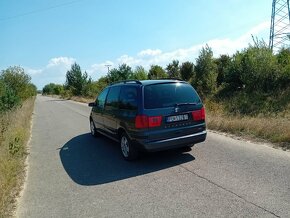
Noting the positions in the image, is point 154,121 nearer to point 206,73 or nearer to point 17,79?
point 206,73

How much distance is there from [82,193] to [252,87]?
17263 millimetres

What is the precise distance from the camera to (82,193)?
5.43 m

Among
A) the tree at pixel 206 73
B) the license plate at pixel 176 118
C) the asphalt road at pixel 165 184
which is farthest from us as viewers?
the tree at pixel 206 73

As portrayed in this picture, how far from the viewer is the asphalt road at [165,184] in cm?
444

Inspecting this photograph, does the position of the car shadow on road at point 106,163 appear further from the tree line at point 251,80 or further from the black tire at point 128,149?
the tree line at point 251,80

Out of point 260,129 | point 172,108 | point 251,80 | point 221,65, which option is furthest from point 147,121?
point 221,65

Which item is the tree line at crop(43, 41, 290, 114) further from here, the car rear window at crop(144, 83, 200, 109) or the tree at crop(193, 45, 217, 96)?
the car rear window at crop(144, 83, 200, 109)

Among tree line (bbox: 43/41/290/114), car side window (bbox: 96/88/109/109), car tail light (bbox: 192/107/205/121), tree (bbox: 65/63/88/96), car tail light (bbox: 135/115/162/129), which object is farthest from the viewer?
tree (bbox: 65/63/88/96)

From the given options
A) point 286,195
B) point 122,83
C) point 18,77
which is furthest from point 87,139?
point 18,77

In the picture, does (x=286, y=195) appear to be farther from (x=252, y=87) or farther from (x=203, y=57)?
(x=203, y=57)

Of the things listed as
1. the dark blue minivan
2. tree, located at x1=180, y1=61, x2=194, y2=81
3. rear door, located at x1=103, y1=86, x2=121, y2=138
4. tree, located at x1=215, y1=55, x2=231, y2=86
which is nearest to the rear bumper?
the dark blue minivan

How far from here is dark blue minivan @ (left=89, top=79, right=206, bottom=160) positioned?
645 cm

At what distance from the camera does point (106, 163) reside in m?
7.29

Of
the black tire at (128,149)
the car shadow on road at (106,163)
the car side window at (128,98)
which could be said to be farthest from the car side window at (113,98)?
the car shadow on road at (106,163)
